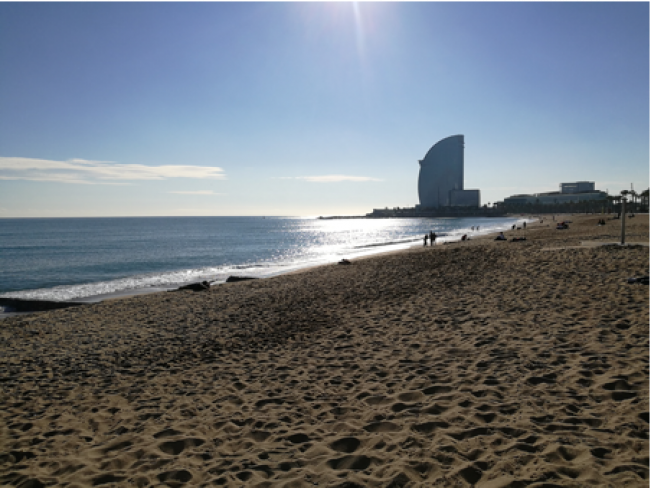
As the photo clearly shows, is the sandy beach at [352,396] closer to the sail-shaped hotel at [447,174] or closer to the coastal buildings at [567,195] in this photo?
the coastal buildings at [567,195]

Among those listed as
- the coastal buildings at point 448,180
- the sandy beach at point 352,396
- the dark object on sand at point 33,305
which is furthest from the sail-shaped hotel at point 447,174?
the sandy beach at point 352,396

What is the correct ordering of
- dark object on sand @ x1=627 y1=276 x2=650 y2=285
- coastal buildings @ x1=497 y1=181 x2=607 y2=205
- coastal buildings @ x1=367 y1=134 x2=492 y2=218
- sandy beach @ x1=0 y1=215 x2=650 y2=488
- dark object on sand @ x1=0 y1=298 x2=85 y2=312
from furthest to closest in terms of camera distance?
coastal buildings @ x1=367 y1=134 x2=492 y2=218
coastal buildings @ x1=497 y1=181 x2=607 y2=205
dark object on sand @ x1=0 y1=298 x2=85 y2=312
dark object on sand @ x1=627 y1=276 x2=650 y2=285
sandy beach @ x1=0 y1=215 x2=650 y2=488

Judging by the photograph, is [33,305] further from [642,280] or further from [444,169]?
[444,169]

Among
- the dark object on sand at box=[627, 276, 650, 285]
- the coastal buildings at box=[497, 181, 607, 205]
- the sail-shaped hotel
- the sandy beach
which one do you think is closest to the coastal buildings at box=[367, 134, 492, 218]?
the sail-shaped hotel

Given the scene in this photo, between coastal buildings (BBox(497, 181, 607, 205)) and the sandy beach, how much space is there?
187763 mm

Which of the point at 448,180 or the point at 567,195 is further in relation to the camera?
the point at 448,180

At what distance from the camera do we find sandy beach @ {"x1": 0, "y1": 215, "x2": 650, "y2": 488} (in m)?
3.29

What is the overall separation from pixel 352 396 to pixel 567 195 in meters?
202

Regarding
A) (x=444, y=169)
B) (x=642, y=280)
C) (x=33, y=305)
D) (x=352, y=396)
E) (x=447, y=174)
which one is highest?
(x=444, y=169)

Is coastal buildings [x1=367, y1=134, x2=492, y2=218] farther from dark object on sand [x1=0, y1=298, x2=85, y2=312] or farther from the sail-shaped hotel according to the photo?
dark object on sand [x1=0, y1=298, x2=85, y2=312]

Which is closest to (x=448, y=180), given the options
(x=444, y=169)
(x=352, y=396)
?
(x=444, y=169)

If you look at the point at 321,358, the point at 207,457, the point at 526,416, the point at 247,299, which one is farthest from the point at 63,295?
the point at 526,416

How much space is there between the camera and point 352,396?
15.6 ft

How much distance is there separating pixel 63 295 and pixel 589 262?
72.6 feet
